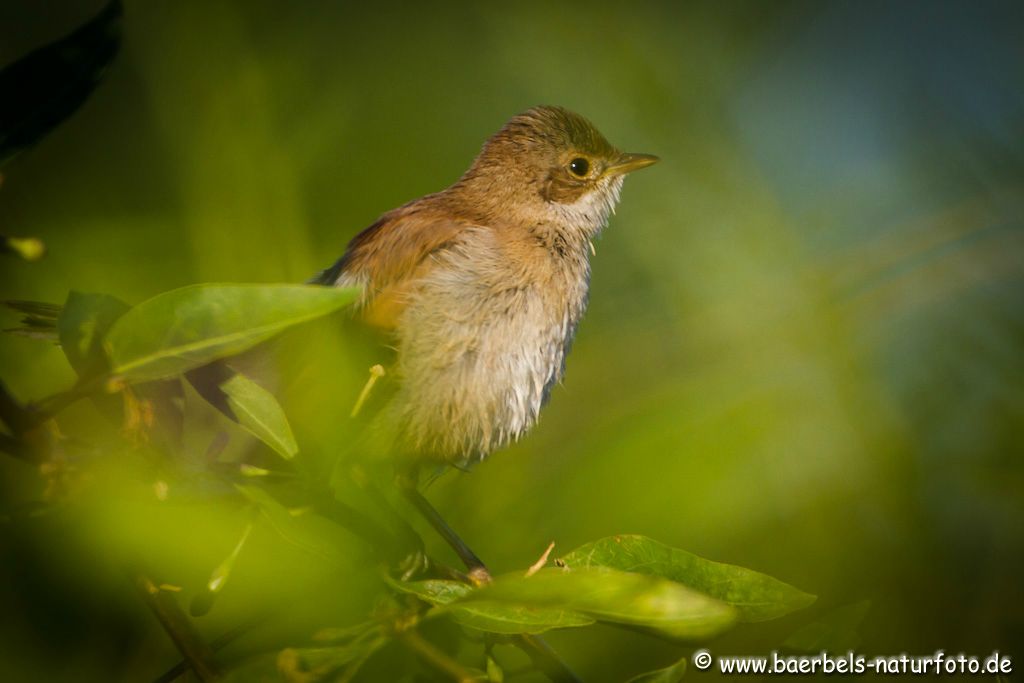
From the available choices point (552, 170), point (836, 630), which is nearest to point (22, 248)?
point (836, 630)

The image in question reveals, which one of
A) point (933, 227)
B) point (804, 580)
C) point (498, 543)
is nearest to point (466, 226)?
point (498, 543)

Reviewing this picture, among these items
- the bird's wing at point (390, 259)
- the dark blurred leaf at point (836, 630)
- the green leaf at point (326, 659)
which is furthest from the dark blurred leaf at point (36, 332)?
the dark blurred leaf at point (836, 630)

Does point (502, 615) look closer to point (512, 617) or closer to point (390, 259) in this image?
point (512, 617)

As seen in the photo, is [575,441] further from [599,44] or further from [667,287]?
[599,44]

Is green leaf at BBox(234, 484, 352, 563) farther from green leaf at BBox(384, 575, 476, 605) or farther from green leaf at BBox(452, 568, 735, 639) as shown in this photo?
green leaf at BBox(452, 568, 735, 639)

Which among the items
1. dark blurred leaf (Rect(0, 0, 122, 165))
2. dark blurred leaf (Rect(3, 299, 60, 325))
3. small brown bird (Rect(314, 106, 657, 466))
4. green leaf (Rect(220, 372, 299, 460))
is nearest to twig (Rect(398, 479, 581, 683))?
small brown bird (Rect(314, 106, 657, 466))
